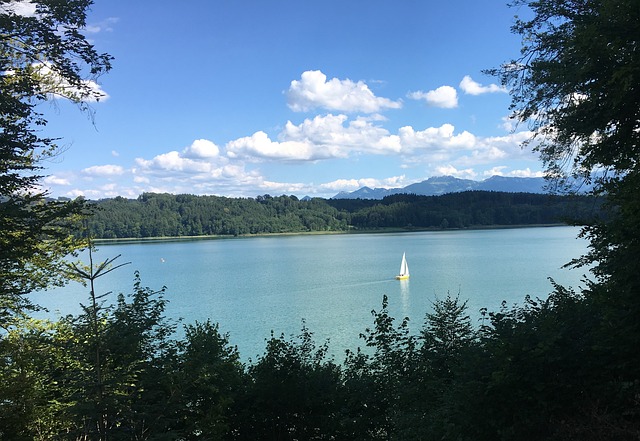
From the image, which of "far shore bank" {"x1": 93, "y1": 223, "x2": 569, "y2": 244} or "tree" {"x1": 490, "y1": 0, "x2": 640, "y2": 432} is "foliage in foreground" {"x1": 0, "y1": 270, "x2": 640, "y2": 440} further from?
"far shore bank" {"x1": 93, "y1": 223, "x2": 569, "y2": 244}

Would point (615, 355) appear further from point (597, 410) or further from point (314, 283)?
point (314, 283)

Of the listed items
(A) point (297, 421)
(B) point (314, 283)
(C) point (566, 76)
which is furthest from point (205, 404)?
(B) point (314, 283)

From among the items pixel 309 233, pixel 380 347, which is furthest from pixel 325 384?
pixel 309 233

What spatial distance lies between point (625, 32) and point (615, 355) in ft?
13.3

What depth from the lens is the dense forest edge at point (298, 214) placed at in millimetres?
131875

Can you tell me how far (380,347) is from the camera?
7766 mm

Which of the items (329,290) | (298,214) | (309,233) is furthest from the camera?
(298,214)

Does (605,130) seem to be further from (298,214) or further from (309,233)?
(298,214)

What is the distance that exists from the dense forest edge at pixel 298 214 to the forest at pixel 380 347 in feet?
384

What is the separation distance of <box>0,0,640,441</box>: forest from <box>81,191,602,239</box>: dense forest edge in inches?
4604

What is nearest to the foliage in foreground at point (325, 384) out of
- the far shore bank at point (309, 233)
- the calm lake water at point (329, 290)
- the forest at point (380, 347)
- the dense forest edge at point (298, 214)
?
the forest at point (380, 347)

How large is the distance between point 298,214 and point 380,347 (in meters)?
168

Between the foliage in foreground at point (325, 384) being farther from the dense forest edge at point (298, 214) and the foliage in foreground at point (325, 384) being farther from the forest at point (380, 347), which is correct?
the dense forest edge at point (298, 214)

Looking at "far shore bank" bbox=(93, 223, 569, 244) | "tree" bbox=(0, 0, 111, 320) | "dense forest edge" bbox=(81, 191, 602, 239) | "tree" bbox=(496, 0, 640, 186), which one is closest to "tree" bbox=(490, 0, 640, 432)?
"tree" bbox=(496, 0, 640, 186)
